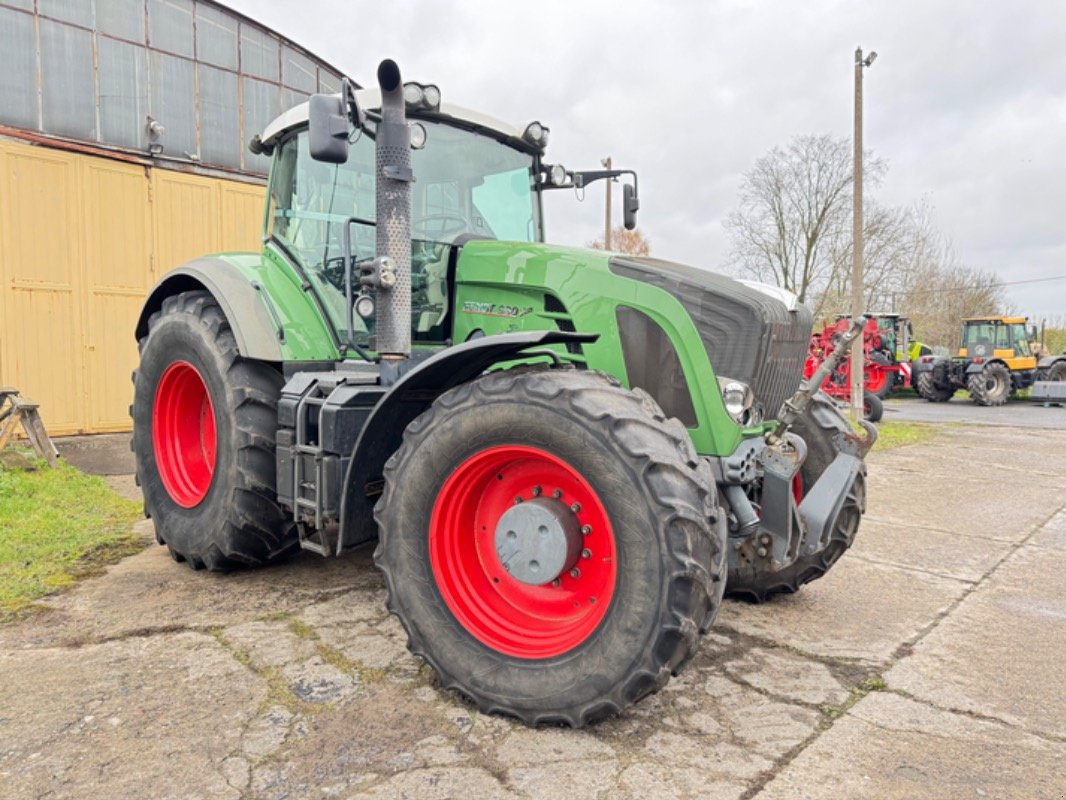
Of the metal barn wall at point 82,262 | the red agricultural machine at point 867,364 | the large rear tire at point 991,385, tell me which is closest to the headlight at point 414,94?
the metal barn wall at point 82,262

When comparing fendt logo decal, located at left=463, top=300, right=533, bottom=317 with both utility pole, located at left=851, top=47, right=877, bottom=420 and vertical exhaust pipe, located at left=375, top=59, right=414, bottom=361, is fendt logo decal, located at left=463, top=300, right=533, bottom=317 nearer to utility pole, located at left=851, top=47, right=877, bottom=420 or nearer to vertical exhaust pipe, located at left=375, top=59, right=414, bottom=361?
vertical exhaust pipe, located at left=375, top=59, right=414, bottom=361

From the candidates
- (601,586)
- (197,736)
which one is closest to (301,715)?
(197,736)

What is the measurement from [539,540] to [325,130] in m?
1.82

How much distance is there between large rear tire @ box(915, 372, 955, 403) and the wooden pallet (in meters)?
20.6

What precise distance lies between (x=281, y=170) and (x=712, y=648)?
11.1ft

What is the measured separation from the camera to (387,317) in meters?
3.33

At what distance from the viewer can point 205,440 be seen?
460cm

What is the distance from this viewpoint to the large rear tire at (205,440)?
12.3 ft

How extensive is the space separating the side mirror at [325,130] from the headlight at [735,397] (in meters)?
1.79

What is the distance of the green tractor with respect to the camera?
2.42m

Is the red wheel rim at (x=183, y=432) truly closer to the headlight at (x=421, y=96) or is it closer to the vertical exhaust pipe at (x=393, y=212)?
the vertical exhaust pipe at (x=393, y=212)

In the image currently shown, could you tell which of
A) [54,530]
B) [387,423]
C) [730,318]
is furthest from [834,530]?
[54,530]

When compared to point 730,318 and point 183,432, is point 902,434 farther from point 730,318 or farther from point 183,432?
point 183,432

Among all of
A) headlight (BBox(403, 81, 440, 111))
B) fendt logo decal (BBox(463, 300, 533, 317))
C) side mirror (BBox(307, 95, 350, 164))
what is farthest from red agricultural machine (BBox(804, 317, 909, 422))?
side mirror (BBox(307, 95, 350, 164))
